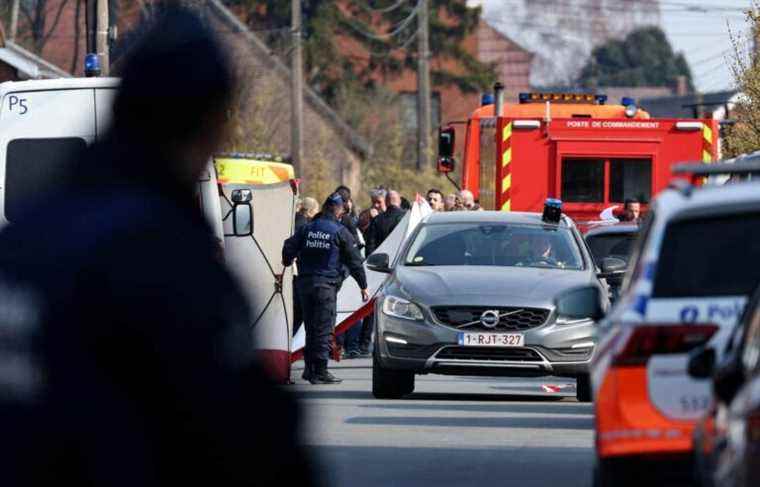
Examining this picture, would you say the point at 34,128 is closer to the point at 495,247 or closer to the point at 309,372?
the point at 495,247

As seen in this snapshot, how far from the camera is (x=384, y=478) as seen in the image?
10.9 metres

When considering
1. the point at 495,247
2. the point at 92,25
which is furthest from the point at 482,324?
the point at 92,25

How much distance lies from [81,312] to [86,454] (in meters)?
0.26

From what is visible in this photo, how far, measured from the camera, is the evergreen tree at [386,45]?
70.8 metres

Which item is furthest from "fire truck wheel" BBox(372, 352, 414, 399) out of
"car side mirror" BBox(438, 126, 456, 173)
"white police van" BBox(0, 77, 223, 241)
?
"car side mirror" BBox(438, 126, 456, 173)

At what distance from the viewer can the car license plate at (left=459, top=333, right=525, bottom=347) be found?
15.4 m

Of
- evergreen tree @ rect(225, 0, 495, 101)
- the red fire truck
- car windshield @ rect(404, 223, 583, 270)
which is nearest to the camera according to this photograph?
car windshield @ rect(404, 223, 583, 270)

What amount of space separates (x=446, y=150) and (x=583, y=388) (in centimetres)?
1220

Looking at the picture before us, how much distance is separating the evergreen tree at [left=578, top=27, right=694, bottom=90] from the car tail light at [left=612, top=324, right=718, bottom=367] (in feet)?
373

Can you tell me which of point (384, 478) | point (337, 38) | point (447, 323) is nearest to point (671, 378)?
point (384, 478)

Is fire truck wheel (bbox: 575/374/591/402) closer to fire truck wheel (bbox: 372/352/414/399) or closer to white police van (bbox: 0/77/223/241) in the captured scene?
fire truck wheel (bbox: 372/352/414/399)

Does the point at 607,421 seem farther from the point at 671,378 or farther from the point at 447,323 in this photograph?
the point at 447,323

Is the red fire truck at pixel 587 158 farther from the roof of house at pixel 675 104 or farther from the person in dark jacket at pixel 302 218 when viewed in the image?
the roof of house at pixel 675 104

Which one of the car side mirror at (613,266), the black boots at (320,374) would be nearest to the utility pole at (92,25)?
the black boots at (320,374)
